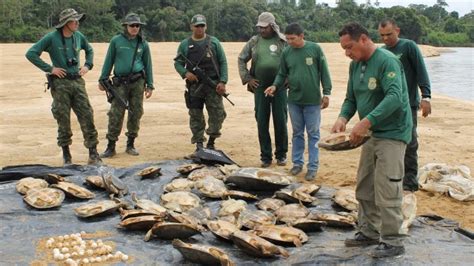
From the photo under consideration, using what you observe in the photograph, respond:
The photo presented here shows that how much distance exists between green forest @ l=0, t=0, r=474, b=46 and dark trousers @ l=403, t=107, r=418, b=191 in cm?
4279

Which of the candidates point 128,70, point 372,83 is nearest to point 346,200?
point 372,83

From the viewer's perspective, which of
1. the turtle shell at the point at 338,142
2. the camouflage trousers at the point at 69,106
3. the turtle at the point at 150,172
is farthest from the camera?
the camouflage trousers at the point at 69,106

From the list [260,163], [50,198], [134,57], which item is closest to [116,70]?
[134,57]

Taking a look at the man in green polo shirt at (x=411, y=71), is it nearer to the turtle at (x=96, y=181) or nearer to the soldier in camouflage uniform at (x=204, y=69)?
the soldier in camouflage uniform at (x=204, y=69)

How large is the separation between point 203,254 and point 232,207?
1431 millimetres

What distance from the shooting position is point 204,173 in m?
6.93

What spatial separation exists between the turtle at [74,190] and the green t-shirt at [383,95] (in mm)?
3173

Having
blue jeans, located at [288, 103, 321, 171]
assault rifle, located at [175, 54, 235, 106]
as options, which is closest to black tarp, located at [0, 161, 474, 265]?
blue jeans, located at [288, 103, 321, 171]

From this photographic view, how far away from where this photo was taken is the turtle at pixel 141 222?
5.20 m

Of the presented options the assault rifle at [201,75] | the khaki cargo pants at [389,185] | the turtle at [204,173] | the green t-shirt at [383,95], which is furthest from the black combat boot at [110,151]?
the khaki cargo pants at [389,185]

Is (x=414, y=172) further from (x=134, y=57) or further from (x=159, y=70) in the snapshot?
(x=159, y=70)

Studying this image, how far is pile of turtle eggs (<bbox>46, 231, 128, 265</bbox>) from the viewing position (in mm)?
4645

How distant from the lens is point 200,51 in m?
8.45

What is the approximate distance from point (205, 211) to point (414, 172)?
8.75 ft
